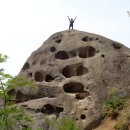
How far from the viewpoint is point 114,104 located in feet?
95.7

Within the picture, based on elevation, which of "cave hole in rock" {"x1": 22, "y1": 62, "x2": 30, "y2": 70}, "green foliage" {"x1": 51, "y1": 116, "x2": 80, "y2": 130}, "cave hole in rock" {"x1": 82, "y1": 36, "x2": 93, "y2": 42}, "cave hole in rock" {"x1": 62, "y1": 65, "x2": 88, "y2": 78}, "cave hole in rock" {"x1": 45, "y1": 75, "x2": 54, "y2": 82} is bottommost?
"green foliage" {"x1": 51, "y1": 116, "x2": 80, "y2": 130}

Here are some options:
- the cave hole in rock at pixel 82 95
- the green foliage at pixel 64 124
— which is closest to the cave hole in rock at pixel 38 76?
the cave hole in rock at pixel 82 95

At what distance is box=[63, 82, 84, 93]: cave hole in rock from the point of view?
32031 millimetres

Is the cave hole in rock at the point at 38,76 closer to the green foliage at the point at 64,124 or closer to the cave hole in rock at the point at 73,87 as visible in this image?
the cave hole in rock at the point at 73,87

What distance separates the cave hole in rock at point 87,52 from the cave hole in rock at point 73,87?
3430 mm

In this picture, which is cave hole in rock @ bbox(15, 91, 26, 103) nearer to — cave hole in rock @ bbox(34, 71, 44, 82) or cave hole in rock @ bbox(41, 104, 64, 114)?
cave hole in rock @ bbox(34, 71, 44, 82)

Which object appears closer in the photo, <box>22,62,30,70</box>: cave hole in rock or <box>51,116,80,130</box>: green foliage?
<box>51,116,80,130</box>: green foliage

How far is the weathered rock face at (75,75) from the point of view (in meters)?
29.7

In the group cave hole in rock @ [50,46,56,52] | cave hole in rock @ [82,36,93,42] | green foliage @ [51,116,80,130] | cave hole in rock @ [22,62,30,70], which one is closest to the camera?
green foliage @ [51,116,80,130]

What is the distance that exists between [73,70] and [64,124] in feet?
26.1

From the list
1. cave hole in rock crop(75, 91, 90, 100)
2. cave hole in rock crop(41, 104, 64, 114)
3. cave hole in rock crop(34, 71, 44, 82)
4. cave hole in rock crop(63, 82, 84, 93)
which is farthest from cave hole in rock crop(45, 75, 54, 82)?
cave hole in rock crop(41, 104, 64, 114)

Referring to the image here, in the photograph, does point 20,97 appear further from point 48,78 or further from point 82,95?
point 82,95

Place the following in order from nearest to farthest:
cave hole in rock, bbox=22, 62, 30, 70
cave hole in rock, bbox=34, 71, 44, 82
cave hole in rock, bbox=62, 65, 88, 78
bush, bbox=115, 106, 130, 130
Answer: bush, bbox=115, 106, 130, 130 → cave hole in rock, bbox=62, 65, 88, 78 → cave hole in rock, bbox=34, 71, 44, 82 → cave hole in rock, bbox=22, 62, 30, 70

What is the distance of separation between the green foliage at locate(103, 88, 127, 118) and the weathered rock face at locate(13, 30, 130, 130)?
63 cm
